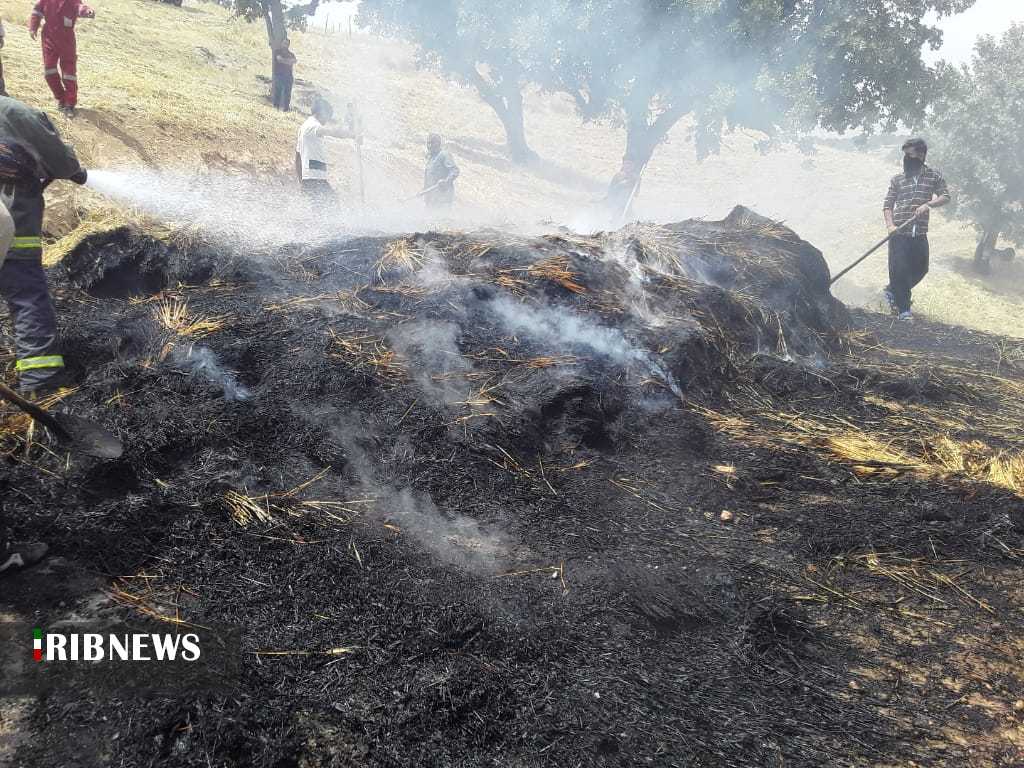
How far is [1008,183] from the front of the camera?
1431 cm

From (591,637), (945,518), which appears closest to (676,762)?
(591,637)

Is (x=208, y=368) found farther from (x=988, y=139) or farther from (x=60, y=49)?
(x=988, y=139)

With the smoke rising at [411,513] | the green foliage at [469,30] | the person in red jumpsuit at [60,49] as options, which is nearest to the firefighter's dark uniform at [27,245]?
the smoke rising at [411,513]

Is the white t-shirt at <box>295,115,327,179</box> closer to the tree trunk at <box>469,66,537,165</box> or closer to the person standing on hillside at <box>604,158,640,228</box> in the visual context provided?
the person standing on hillside at <box>604,158,640,228</box>

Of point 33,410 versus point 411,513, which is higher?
point 33,410

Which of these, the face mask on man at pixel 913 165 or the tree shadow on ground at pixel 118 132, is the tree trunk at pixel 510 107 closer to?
the tree shadow on ground at pixel 118 132

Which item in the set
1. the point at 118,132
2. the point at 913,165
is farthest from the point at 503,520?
the point at 118,132

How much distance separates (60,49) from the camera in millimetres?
Result: 7547

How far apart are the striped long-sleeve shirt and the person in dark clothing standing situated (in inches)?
491

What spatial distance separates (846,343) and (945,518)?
4.20 metres

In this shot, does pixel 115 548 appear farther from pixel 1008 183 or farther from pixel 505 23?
pixel 1008 183

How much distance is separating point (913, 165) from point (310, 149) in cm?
850

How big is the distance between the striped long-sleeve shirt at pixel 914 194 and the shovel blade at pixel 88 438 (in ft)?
29.0

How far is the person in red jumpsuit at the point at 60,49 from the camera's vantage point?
7.58 meters
